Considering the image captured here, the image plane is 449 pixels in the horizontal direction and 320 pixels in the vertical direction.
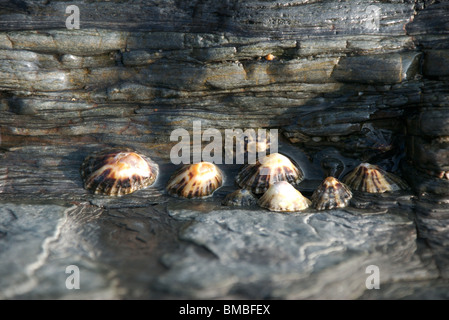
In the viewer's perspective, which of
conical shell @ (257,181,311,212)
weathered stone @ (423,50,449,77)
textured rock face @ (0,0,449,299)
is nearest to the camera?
textured rock face @ (0,0,449,299)

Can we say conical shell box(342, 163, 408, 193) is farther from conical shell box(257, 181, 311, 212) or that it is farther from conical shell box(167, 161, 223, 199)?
conical shell box(167, 161, 223, 199)

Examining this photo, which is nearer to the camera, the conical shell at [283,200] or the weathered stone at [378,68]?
the conical shell at [283,200]

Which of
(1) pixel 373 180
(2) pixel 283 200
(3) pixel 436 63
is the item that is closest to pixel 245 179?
(2) pixel 283 200

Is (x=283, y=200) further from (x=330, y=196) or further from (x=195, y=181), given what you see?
(x=195, y=181)

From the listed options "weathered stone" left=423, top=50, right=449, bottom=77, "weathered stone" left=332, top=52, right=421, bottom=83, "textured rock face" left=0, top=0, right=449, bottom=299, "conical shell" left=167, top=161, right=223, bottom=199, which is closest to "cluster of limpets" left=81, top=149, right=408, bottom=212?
"conical shell" left=167, top=161, right=223, bottom=199

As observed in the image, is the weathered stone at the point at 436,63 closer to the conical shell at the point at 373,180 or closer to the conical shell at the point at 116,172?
the conical shell at the point at 373,180

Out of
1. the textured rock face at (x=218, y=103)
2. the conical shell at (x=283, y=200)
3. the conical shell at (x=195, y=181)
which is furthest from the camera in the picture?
the conical shell at (x=195, y=181)

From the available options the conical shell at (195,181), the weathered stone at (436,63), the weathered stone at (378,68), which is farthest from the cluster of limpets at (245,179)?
the weathered stone at (436,63)
